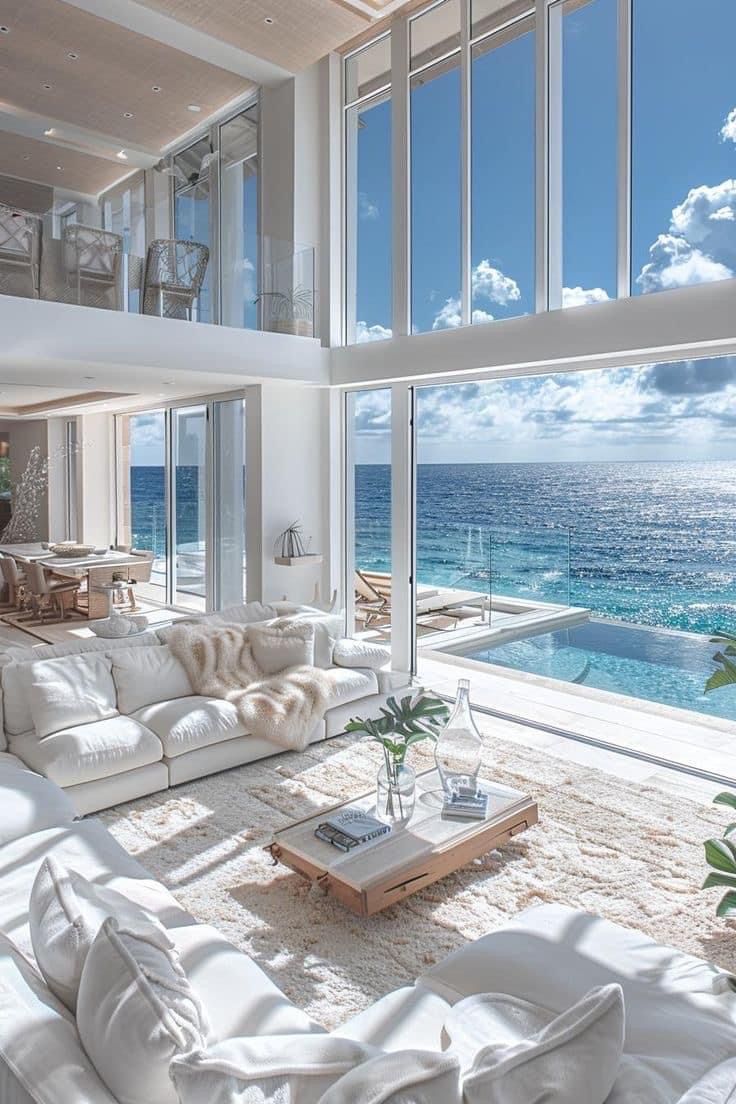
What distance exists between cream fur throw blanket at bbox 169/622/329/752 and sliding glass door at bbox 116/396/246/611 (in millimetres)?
2555

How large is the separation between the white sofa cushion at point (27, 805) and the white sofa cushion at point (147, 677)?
107 cm

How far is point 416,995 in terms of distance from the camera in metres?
2.12

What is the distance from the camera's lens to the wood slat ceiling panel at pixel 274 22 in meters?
5.96

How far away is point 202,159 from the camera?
852cm

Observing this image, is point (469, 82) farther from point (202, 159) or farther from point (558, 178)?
point (202, 159)

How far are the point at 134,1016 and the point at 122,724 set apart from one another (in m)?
3.04

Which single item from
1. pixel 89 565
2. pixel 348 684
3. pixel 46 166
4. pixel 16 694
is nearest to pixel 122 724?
pixel 16 694

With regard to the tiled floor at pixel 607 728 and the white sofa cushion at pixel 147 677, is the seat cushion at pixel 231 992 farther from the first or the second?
the tiled floor at pixel 607 728

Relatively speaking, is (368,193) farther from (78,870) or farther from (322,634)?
(78,870)

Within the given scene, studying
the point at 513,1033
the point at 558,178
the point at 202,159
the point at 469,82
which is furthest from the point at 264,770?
the point at 202,159

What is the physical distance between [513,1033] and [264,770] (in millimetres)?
3035

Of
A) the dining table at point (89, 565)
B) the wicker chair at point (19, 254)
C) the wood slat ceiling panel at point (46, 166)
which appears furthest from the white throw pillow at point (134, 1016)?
the dining table at point (89, 565)

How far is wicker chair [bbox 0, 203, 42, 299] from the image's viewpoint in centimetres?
539

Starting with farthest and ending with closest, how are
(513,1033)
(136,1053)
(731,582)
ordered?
(731,582) < (513,1033) < (136,1053)
